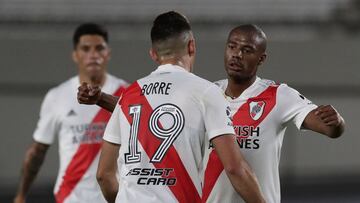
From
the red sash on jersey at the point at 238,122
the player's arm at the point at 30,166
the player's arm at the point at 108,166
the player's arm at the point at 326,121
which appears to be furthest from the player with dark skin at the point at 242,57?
the player's arm at the point at 30,166

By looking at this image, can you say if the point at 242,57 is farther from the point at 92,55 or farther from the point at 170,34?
the point at 92,55

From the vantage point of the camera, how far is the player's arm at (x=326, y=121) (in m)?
4.70

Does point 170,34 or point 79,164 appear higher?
point 170,34

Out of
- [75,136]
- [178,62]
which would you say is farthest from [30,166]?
[178,62]

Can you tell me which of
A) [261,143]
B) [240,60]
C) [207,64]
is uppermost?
[240,60]

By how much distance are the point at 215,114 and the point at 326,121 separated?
0.63m

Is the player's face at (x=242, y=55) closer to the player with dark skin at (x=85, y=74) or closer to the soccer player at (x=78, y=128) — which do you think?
the soccer player at (x=78, y=128)

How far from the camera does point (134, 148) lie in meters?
4.65

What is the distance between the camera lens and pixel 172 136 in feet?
15.0

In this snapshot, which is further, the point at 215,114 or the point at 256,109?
the point at 256,109

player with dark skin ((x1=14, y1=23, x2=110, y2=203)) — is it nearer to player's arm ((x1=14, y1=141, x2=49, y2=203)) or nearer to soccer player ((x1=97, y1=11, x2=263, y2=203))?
player's arm ((x1=14, y1=141, x2=49, y2=203))

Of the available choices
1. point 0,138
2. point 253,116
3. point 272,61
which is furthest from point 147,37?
point 253,116

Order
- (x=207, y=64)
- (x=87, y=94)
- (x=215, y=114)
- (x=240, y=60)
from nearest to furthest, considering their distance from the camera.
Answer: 1. (x=215, y=114)
2. (x=87, y=94)
3. (x=240, y=60)
4. (x=207, y=64)

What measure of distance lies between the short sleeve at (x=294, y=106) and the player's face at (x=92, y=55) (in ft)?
8.31
